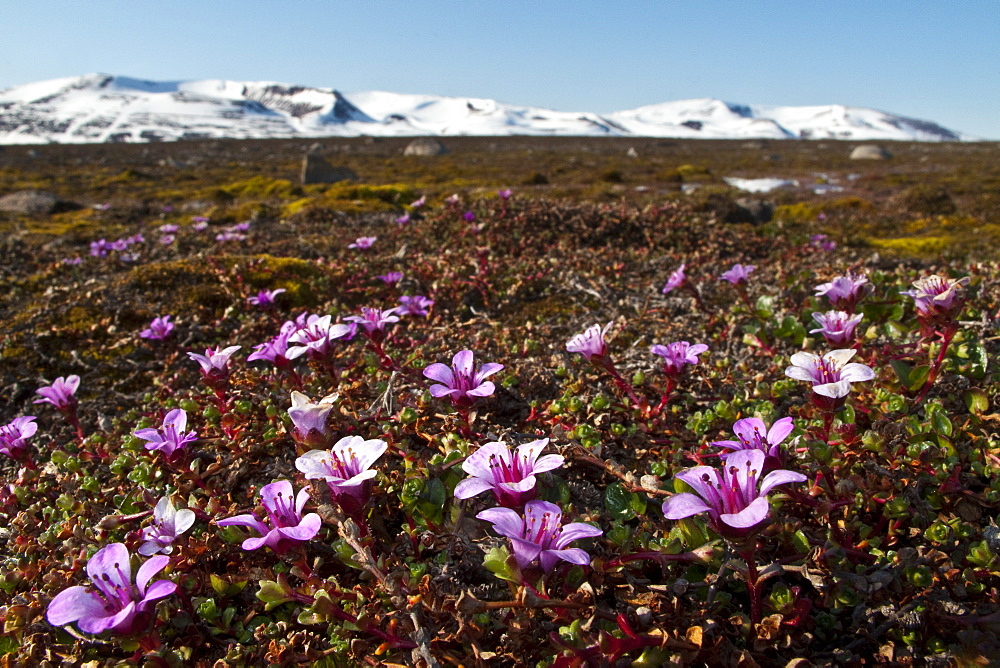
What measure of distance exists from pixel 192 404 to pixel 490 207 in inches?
215

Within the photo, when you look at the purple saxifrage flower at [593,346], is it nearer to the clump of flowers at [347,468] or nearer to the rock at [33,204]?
the clump of flowers at [347,468]

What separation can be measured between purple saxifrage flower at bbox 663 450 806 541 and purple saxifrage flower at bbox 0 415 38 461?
2.89m

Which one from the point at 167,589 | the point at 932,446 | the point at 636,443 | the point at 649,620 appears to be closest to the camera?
the point at 167,589

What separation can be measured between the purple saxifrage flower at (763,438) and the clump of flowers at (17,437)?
3.02 metres

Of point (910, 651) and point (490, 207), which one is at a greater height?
point (490, 207)

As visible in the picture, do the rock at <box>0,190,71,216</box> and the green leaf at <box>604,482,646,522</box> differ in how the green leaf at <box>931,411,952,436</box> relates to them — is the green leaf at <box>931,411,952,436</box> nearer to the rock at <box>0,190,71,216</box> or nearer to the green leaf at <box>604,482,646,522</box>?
the green leaf at <box>604,482,646,522</box>

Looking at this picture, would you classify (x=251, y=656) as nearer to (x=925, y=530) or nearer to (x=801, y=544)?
(x=801, y=544)

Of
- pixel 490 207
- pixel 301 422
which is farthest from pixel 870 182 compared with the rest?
pixel 301 422

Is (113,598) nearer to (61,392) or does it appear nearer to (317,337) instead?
(317,337)

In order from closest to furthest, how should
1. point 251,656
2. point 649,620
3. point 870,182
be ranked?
point 649,620 < point 251,656 < point 870,182

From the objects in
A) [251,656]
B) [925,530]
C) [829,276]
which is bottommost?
[251,656]

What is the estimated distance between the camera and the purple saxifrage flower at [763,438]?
1.86m

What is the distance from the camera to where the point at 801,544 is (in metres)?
1.95

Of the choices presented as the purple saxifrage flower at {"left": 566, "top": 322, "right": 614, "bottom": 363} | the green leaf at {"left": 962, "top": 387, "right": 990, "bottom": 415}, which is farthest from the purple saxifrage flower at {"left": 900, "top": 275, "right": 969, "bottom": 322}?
the purple saxifrage flower at {"left": 566, "top": 322, "right": 614, "bottom": 363}
